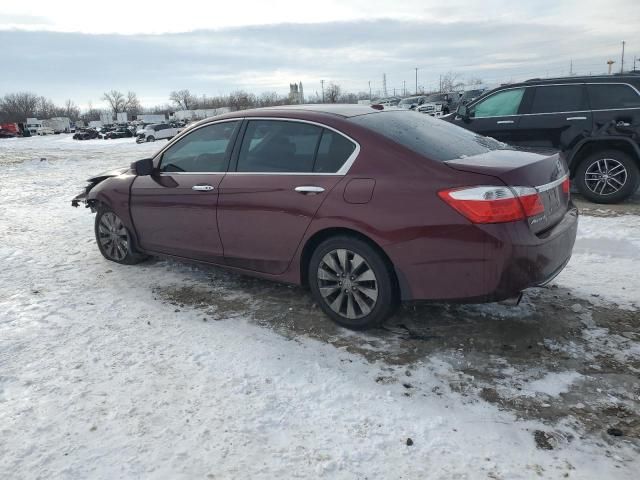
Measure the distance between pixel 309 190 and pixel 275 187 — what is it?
357 millimetres

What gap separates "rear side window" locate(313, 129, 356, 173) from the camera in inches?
142

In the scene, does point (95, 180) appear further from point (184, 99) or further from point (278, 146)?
point (184, 99)

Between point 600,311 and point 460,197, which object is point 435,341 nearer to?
point 460,197

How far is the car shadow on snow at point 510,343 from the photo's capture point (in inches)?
109

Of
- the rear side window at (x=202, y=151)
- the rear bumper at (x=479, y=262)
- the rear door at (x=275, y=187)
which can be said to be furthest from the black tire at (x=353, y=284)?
the rear side window at (x=202, y=151)

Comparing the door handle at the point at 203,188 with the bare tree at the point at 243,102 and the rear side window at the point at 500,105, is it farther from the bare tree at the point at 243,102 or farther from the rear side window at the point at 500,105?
the bare tree at the point at 243,102

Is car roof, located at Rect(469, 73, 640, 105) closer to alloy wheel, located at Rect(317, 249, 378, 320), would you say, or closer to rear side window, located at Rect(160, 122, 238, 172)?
rear side window, located at Rect(160, 122, 238, 172)

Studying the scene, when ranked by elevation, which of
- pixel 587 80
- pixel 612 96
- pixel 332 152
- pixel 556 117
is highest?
pixel 587 80

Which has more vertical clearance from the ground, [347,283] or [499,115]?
[499,115]

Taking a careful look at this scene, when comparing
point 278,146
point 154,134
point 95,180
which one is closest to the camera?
point 278,146

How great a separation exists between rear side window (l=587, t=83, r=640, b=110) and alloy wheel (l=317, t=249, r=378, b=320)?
5.90m

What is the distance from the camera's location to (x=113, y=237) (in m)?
5.45

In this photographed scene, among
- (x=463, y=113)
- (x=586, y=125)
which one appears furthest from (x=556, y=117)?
(x=463, y=113)

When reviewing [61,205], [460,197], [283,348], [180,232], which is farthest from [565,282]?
[61,205]
